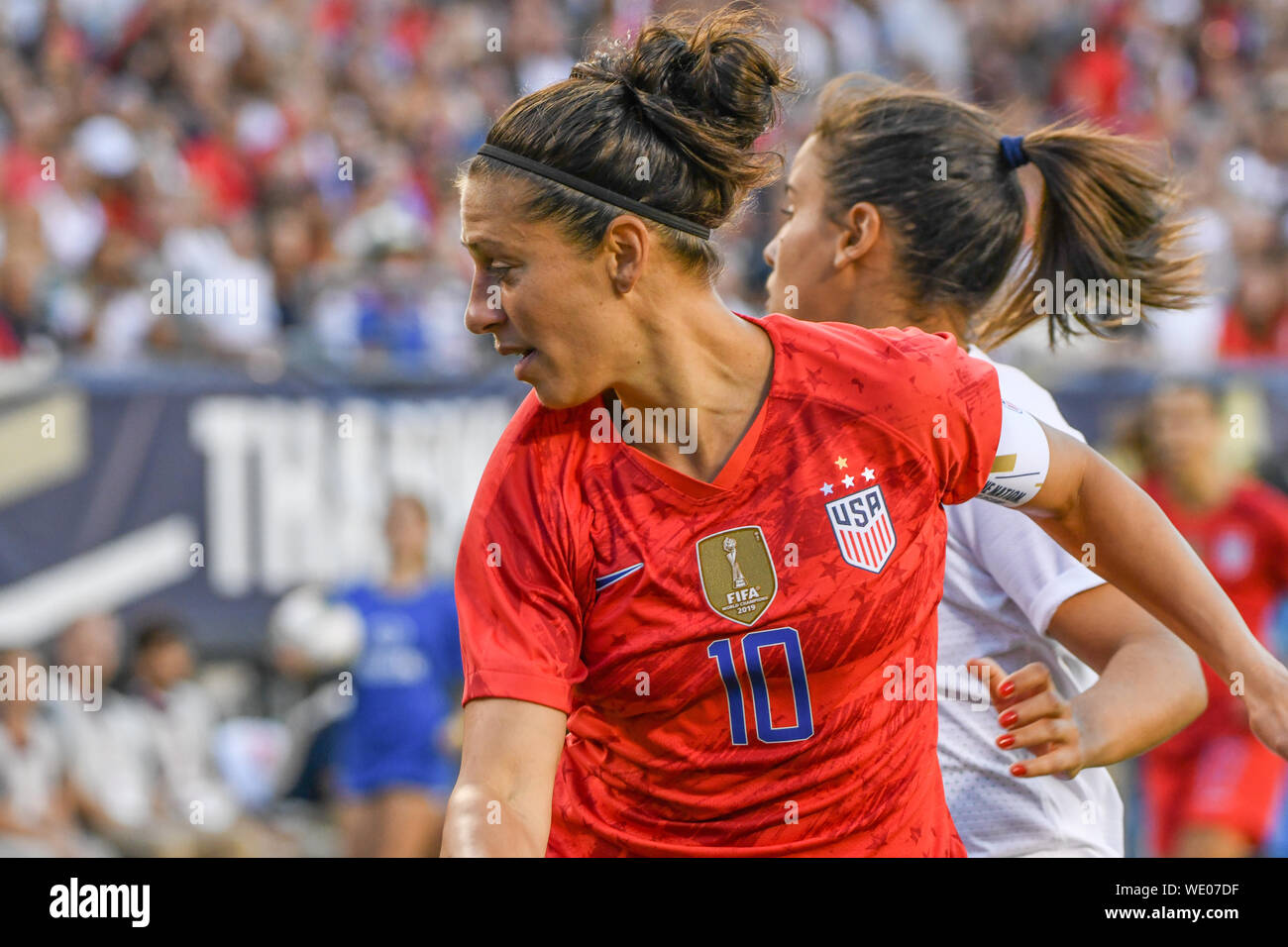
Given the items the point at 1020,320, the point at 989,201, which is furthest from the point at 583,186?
the point at 1020,320

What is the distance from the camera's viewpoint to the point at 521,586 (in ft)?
7.64

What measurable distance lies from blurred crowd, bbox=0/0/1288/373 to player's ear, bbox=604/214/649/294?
4.76 m

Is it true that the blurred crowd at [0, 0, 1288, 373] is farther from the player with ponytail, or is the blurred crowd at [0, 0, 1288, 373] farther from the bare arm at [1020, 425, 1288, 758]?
the bare arm at [1020, 425, 1288, 758]

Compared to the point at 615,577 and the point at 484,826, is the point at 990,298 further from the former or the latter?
the point at 484,826

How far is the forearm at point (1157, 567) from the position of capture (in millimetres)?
2615

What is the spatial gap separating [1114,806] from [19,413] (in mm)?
5203

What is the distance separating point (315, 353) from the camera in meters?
7.31

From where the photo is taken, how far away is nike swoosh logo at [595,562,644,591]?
2.38m

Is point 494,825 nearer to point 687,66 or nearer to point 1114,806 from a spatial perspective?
point 687,66

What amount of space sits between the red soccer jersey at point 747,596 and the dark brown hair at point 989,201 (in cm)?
74

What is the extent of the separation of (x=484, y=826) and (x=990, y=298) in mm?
1685

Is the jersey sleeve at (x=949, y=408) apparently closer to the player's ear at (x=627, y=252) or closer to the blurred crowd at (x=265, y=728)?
the player's ear at (x=627, y=252)

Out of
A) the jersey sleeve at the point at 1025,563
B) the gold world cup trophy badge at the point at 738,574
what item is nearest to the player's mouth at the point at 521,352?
the gold world cup trophy badge at the point at 738,574

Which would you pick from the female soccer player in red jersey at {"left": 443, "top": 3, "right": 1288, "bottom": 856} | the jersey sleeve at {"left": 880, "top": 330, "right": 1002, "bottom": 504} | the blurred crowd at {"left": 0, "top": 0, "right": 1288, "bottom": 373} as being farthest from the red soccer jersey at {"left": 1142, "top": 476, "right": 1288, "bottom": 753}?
the female soccer player in red jersey at {"left": 443, "top": 3, "right": 1288, "bottom": 856}
